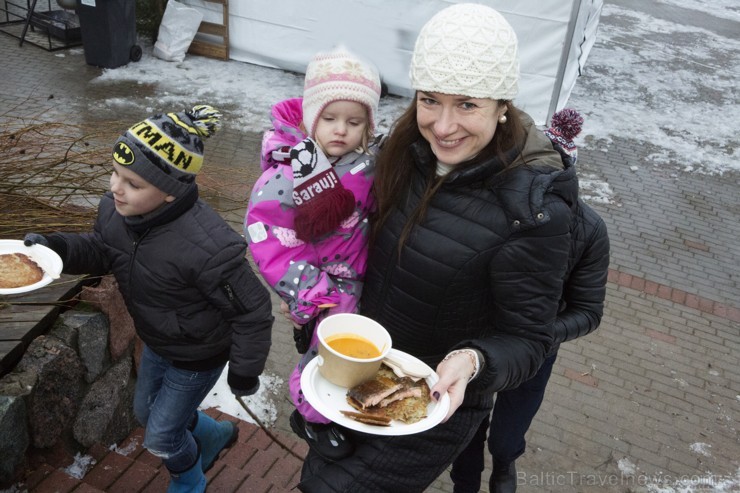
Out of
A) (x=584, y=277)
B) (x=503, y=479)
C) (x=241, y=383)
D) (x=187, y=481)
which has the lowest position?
(x=503, y=479)

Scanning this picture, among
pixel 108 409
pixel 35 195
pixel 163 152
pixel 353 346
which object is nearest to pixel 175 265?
pixel 163 152

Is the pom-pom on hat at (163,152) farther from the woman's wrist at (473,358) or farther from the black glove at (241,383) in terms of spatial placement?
the woman's wrist at (473,358)

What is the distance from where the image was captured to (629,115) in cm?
1088

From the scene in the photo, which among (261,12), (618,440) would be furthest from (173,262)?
(261,12)

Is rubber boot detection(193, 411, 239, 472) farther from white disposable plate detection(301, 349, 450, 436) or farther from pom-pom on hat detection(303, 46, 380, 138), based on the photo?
pom-pom on hat detection(303, 46, 380, 138)

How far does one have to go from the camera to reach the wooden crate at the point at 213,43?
10.6m

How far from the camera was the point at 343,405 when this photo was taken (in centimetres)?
209

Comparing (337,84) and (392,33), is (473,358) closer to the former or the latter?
(337,84)

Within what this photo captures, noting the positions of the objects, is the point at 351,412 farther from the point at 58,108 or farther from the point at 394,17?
the point at 394,17

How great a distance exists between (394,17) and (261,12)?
6.98ft

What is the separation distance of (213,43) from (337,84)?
356 inches

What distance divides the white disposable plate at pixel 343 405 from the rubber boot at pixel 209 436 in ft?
4.95

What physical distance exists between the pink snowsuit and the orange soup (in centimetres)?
23

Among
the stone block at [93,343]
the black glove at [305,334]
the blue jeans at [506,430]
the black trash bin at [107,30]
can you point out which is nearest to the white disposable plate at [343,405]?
the black glove at [305,334]
